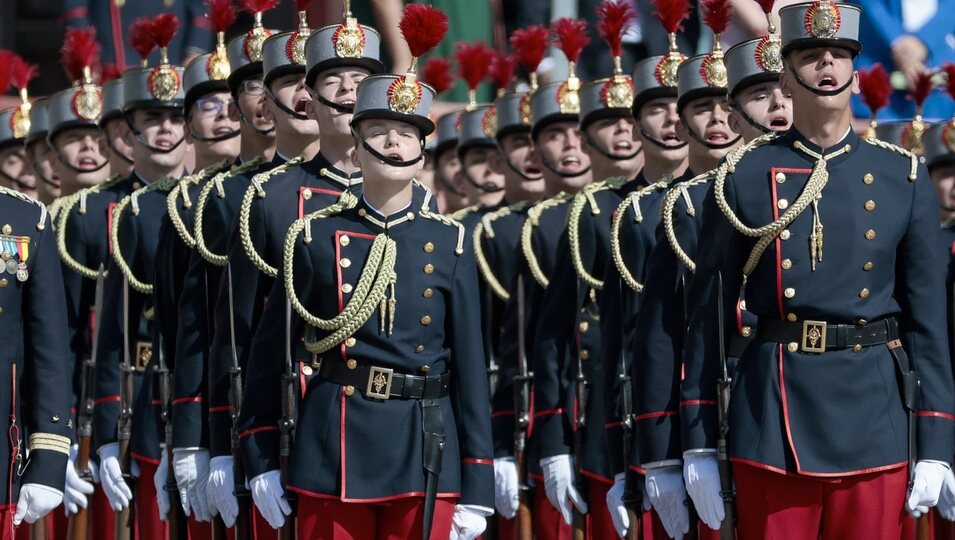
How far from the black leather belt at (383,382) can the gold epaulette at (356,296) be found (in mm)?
99

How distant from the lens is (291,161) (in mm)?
8312

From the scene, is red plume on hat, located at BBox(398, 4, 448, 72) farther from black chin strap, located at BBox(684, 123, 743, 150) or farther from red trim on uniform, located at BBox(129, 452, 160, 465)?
red trim on uniform, located at BBox(129, 452, 160, 465)

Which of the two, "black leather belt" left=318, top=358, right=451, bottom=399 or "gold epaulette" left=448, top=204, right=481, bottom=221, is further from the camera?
"gold epaulette" left=448, top=204, right=481, bottom=221

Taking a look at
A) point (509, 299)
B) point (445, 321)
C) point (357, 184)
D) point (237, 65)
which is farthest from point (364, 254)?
point (509, 299)

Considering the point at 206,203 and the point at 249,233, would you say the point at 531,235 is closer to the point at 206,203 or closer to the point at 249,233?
the point at 206,203

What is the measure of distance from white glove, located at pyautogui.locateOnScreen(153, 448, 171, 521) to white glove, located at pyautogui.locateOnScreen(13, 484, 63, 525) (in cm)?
161

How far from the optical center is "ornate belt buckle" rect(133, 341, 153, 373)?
9570 mm

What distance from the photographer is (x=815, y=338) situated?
6.83 meters

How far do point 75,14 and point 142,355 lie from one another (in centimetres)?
656

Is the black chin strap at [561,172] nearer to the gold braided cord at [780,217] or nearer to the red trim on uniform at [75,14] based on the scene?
the gold braided cord at [780,217]

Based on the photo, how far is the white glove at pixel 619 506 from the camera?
26.6 ft

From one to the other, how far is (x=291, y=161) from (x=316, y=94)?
1.06 ft

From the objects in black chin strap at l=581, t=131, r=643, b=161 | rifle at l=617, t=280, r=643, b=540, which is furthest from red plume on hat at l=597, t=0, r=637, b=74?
rifle at l=617, t=280, r=643, b=540

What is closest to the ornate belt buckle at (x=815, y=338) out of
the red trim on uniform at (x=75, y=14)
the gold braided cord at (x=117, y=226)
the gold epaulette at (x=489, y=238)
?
the gold braided cord at (x=117, y=226)
